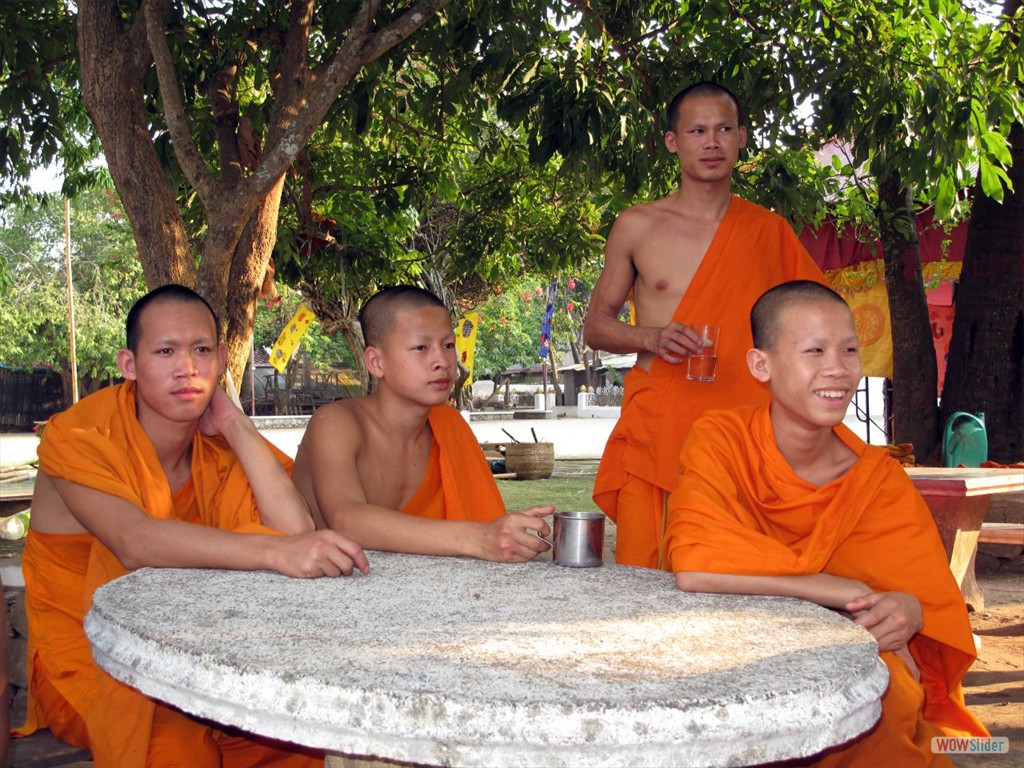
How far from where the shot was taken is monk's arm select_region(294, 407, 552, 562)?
7.50 ft

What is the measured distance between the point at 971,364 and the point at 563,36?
3.49 m

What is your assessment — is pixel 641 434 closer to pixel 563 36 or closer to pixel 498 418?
pixel 563 36

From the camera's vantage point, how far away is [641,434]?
3383mm

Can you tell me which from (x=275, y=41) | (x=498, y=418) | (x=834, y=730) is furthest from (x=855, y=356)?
(x=498, y=418)

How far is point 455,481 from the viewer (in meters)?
3.08

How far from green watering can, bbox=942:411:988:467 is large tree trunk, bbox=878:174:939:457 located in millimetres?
369

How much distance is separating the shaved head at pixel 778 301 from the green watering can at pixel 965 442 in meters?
4.31

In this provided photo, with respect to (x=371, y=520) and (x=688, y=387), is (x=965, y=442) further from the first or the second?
(x=371, y=520)

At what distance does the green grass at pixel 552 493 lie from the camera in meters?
9.60

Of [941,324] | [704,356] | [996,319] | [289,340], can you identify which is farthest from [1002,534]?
[289,340]

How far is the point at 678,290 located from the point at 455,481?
42.3 inches

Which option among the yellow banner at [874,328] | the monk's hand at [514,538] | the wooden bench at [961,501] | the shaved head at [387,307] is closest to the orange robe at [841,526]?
the monk's hand at [514,538]

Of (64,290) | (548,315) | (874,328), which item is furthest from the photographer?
(64,290)

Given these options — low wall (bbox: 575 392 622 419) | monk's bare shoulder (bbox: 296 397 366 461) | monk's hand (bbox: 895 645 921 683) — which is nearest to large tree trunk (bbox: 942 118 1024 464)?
monk's hand (bbox: 895 645 921 683)
